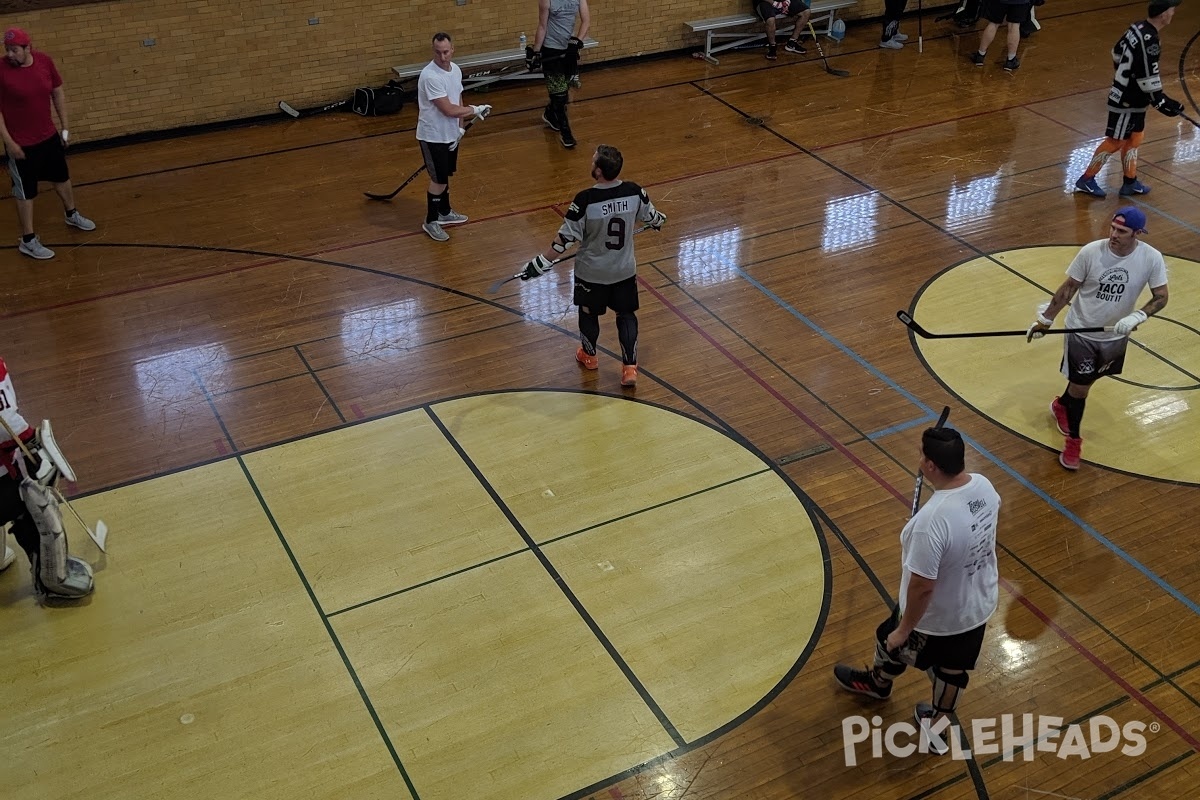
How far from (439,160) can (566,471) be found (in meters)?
3.62

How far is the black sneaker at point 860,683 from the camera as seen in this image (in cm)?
564

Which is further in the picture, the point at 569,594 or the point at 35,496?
the point at 569,594

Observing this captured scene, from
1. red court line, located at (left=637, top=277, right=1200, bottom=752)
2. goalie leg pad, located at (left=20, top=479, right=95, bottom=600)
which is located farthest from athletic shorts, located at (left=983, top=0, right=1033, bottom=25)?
goalie leg pad, located at (left=20, top=479, right=95, bottom=600)

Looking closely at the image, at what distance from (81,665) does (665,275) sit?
5.36 meters

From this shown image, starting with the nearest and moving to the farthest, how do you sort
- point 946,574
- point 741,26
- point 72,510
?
point 946,574 → point 72,510 → point 741,26

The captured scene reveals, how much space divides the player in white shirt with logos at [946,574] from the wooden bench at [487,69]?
29.8ft

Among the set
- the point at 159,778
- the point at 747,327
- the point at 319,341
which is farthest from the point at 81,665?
the point at 747,327

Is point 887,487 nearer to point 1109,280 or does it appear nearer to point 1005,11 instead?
point 1109,280

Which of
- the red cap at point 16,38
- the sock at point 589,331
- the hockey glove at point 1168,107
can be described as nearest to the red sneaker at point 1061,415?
the sock at point 589,331

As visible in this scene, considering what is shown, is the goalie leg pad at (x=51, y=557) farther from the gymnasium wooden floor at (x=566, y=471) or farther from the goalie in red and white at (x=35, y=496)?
the gymnasium wooden floor at (x=566, y=471)

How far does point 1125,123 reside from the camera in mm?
10188

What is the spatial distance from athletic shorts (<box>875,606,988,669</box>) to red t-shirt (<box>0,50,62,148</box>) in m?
7.85

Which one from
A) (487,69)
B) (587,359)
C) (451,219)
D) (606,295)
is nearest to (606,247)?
(606,295)

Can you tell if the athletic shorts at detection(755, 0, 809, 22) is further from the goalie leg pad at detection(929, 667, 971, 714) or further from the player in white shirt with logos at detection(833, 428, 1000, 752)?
the goalie leg pad at detection(929, 667, 971, 714)
